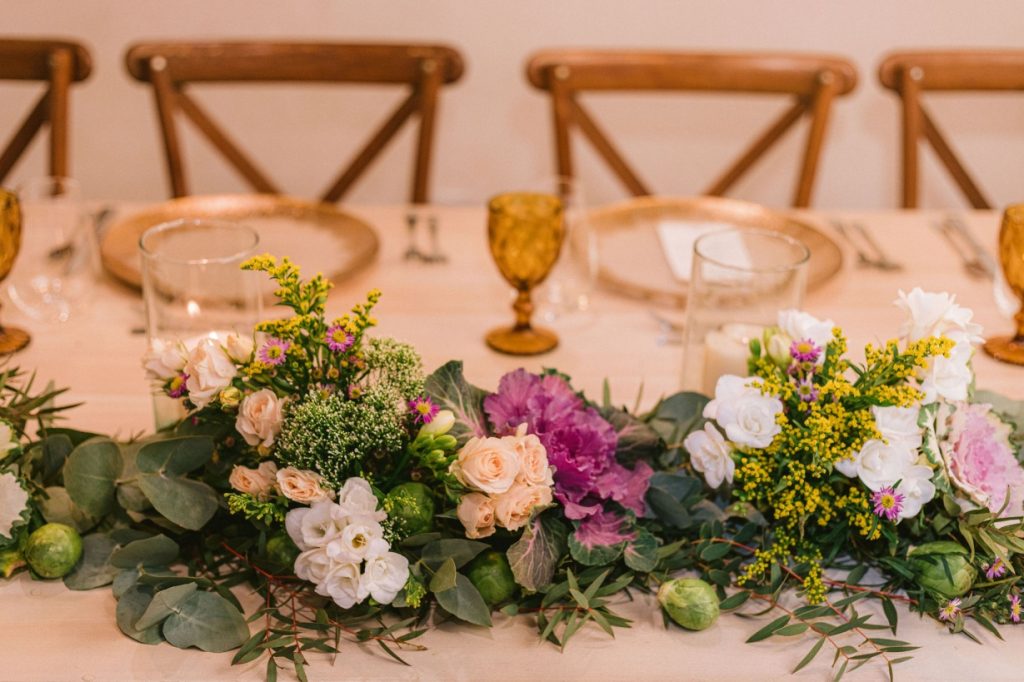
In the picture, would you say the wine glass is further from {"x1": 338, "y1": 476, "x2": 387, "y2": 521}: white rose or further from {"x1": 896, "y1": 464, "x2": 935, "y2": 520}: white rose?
{"x1": 896, "y1": 464, "x2": 935, "y2": 520}: white rose

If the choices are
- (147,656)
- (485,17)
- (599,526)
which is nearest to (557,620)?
(599,526)

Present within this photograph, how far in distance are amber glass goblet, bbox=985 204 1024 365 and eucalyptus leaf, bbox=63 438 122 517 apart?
100 centimetres

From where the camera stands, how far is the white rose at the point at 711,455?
34.6 inches

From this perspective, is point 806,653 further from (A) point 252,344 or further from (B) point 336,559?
(A) point 252,344

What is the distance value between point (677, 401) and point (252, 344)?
15.8 inches

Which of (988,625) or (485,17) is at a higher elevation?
(485,17)

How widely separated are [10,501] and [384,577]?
0.32 metres

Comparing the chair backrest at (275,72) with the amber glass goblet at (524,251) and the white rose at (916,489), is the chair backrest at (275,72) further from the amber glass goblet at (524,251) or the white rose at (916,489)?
the white rose at (916,489)

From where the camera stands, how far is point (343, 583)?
783 millimetres

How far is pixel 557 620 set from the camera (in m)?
0.81

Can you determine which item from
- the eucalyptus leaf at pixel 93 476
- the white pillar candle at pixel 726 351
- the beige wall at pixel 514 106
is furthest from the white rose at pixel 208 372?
the beige wall at pixel 514 106

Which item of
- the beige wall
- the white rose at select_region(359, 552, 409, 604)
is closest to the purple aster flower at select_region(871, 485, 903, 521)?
the white rose at select_region(359, 552, 409, 604)

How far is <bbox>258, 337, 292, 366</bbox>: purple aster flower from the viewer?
82 cm

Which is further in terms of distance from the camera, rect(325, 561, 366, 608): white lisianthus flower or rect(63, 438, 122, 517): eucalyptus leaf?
rect(63, 438, 122, 517): eucalyptus leaf
